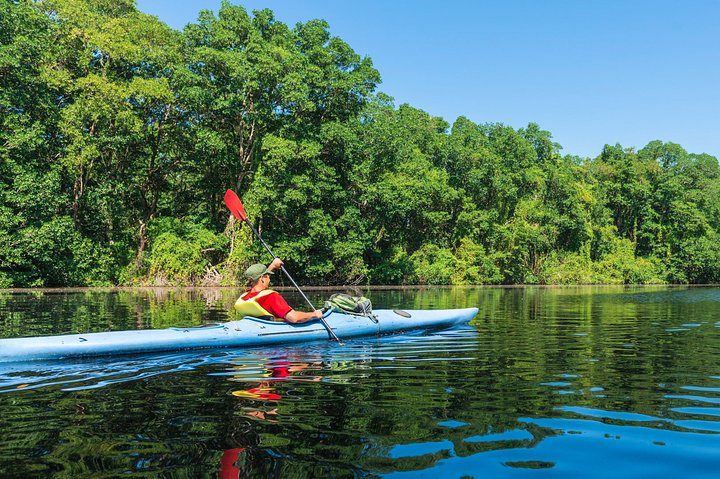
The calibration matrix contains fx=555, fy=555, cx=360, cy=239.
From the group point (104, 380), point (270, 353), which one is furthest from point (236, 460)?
point (270, 353)

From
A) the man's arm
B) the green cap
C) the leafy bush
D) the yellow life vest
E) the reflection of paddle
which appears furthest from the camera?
the leafy bush

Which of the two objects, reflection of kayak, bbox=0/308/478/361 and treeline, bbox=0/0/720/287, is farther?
treeline, bbox=0/0/720/287

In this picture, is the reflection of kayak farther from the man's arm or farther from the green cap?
the green cap

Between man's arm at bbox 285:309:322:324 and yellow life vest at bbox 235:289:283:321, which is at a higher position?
yellow life vest at bbox 235:289:283:321

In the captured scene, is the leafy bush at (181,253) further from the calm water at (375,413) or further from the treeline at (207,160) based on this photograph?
the calm water at (375,413)

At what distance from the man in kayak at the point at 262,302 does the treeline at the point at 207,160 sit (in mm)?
15669

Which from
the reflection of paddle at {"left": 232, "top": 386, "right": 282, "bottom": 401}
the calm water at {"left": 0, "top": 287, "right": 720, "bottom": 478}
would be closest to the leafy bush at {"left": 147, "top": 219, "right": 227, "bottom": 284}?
the calm water at {"left": 0, "top": 287, "right": 720, "bottom": 478}

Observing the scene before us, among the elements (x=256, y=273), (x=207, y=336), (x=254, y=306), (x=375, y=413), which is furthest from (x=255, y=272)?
(x=375, y=413)

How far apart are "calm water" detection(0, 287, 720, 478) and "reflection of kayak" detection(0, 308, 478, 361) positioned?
20 cm

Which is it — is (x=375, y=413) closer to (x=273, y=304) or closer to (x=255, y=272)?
(x=255, y=272)

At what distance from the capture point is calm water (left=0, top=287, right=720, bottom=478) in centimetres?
270

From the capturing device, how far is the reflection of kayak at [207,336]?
5.77 m

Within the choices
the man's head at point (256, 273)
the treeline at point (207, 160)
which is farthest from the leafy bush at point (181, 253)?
the man's head at point (256, 273)

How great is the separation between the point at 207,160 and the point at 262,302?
67.4 ft
